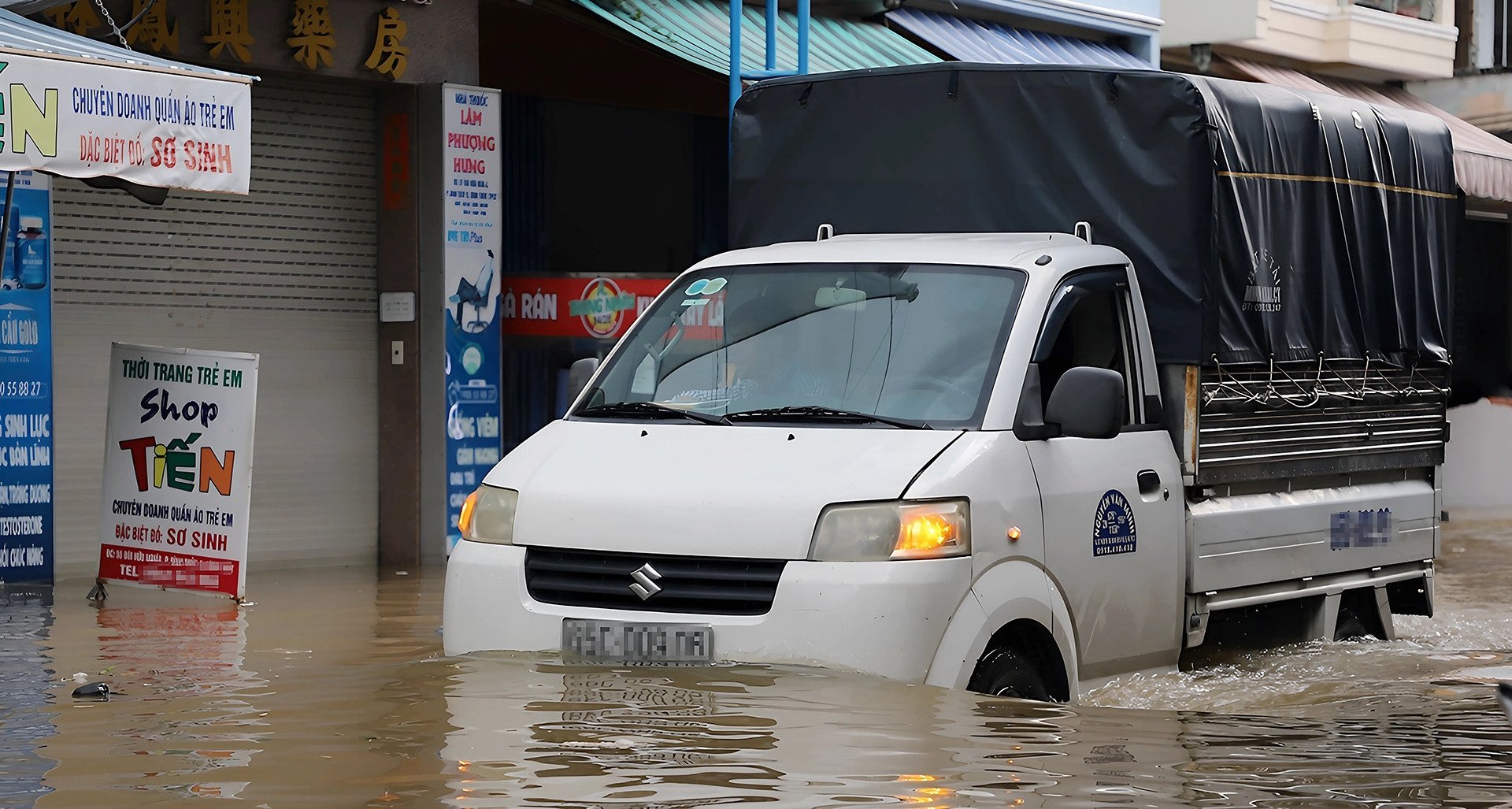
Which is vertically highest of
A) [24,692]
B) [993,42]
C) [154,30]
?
[993,42]

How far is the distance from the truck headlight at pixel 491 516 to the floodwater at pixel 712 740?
41 cm

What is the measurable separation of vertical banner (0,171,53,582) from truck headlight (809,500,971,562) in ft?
23.2

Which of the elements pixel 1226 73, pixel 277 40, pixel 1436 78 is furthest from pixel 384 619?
pixel 1436 78

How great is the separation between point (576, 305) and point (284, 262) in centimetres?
202

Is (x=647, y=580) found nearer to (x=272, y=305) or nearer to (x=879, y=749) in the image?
(x=879, y=749)

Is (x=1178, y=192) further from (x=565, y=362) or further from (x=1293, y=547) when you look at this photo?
(x=565, y=362)

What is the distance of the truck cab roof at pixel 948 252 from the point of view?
706 cm

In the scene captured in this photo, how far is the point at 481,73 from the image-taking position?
15195mm

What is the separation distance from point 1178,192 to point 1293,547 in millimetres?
1605

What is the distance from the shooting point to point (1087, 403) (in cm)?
646

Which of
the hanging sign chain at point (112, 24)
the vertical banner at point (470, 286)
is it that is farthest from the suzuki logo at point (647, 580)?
the vertical banner at point (470, 286)

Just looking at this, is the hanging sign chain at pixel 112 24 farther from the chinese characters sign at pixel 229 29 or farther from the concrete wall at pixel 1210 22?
the concrete wall at pixel 1210 22

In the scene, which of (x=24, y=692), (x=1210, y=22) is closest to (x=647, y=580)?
(x=24, y=692)

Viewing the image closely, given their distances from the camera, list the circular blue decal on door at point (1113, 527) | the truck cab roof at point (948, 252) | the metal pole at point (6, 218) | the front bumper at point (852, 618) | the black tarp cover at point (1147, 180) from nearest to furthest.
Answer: the front bumper at point (852, 618), the circular blue decal on door at point (1113, 527), the truck cab roof at point (948, 252), the black tarp cover at point (1147, 180), the metal pole at point (6, 218)
